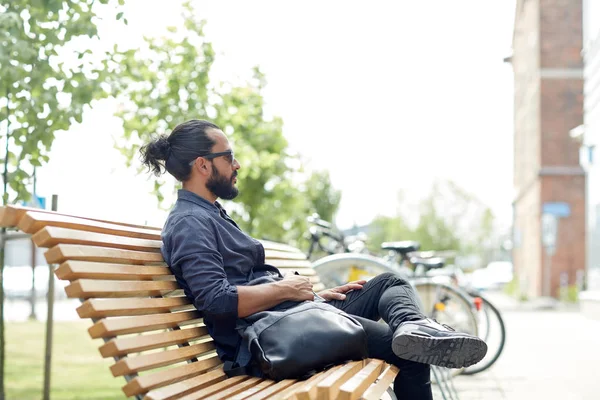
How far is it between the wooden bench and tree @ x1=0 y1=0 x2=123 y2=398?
9.91 feet

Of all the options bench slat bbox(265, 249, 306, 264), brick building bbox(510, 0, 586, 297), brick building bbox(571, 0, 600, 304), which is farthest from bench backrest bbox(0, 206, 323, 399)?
brick building bbox(510, 0, 586, 297)

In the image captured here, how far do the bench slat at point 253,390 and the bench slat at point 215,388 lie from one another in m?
0.10

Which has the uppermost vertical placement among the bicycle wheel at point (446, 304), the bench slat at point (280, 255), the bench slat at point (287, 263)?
the bench slat at point (280, 255)

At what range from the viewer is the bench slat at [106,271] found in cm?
304

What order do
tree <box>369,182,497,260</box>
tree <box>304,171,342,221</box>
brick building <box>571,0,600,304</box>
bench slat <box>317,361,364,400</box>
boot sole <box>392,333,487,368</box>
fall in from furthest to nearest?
tree <box>369,182,497,260</box> → tree <box>304,171,342,221</box> → brick building <box>571,0,600,304</box> → boot sole <box>392,333,487,368</box> → bench slat <box>317,361,364,400</box>

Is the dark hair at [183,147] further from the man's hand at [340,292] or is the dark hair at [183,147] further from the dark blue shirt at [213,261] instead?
the man's hand at [340,292]

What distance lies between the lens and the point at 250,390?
3250 mm

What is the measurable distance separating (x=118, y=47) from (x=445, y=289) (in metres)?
3.54

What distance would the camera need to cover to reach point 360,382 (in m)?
3.00

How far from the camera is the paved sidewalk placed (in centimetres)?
757

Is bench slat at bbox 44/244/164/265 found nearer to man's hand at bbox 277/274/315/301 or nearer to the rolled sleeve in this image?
the rolled sleeve

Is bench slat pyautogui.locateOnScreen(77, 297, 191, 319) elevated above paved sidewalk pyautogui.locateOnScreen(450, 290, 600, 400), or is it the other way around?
bench slat pyautogui.locateOnScreen(77, 297, 191, 319)

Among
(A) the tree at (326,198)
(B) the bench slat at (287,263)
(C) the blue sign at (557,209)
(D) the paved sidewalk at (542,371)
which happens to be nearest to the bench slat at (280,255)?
(B) the bench slat at (287,263)

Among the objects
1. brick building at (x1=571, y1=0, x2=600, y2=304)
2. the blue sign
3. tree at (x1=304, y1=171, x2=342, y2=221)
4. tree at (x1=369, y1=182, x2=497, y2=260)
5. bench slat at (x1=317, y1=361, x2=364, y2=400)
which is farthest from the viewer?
tree at (x1=369, y1=182, x2=497, y2=260)
